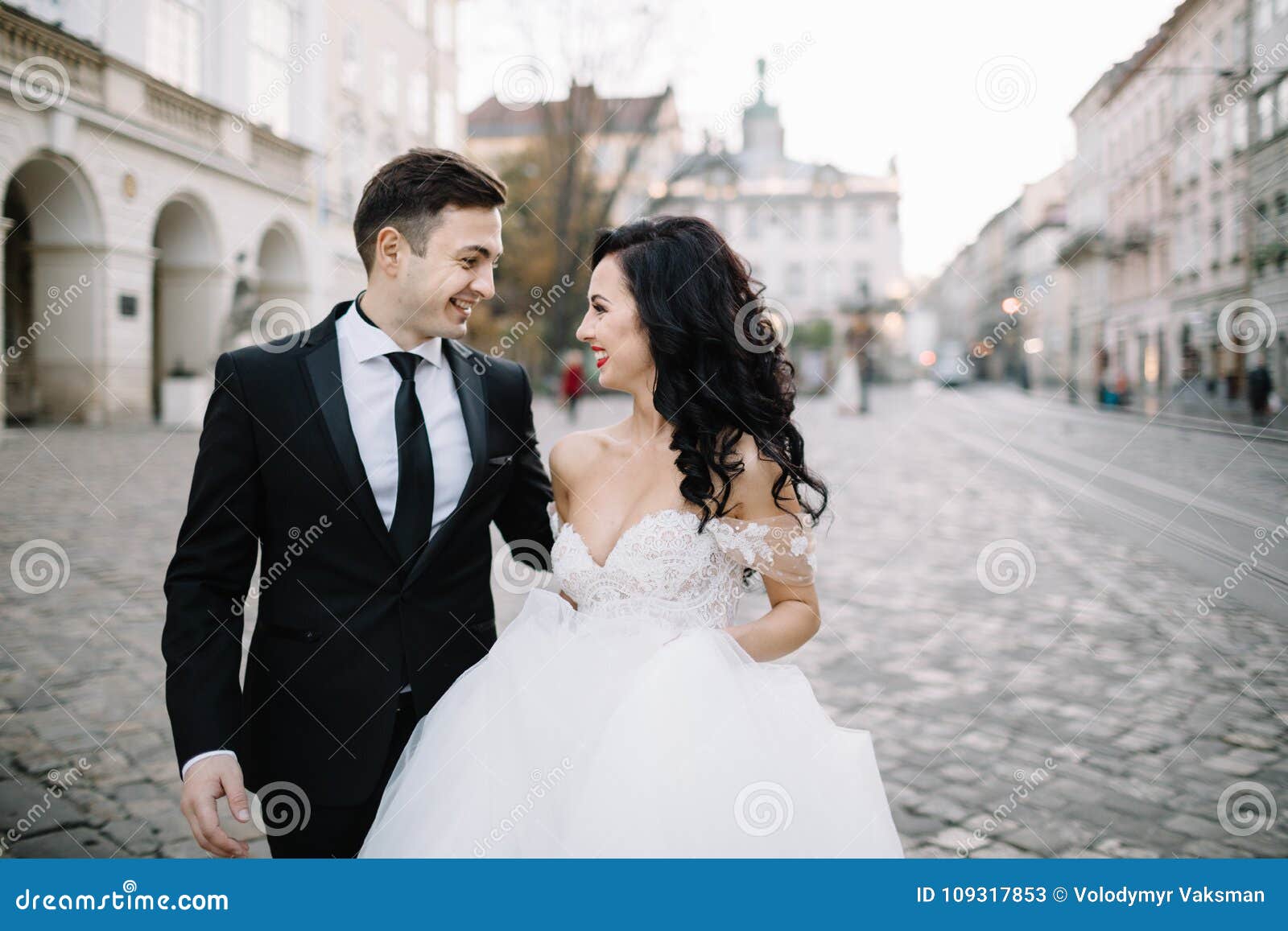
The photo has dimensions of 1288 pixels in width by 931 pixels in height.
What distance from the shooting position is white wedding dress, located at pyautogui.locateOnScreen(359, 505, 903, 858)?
Answer: 64.5 inches

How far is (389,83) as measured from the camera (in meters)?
21.4

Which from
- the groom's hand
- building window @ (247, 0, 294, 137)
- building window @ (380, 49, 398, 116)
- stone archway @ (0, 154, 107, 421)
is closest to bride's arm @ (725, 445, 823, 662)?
the groom's hand

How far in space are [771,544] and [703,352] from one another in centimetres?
49

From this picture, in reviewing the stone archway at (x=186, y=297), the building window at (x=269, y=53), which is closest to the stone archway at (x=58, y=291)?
the stone archway at (x=186, y=297)

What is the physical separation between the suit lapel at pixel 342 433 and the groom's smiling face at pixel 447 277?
205 mm

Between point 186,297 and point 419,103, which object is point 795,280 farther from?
point 186,297

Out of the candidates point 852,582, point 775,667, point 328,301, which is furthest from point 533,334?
point 775,667

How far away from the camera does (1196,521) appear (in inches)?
139

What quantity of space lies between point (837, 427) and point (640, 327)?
74.9ft

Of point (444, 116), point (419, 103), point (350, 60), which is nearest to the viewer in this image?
point (350, 60)

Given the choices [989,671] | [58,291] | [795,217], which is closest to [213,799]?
[989,671]

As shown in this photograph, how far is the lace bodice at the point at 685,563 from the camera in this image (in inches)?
78.2

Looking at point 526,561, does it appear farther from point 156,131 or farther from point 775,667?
point 156,131

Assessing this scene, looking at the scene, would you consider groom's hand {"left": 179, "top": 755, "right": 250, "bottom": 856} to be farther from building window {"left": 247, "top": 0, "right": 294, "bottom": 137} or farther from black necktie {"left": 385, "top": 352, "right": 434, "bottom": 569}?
building window {"left": 247, "top": 0, "right": 294, "bottom": 137}
